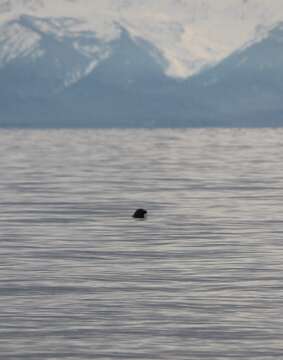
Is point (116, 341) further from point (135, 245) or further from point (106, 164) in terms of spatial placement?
point (106, 164)

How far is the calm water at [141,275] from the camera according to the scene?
32188 mm

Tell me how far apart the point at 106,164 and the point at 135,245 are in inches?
3136

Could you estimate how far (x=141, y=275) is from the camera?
4275cm

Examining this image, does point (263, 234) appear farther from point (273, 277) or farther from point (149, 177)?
point (149, 177)

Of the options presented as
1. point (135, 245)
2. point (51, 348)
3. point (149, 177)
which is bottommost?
point (51, 348)

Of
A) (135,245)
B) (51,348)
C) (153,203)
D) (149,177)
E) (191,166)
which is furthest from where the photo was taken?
(191,166)

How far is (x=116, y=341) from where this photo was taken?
32250 mm

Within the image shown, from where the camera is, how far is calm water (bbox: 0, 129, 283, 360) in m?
32.2

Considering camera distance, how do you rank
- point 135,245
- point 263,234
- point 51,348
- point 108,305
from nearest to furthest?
point 51,348, point 108,305, point 135,245, point 263,234

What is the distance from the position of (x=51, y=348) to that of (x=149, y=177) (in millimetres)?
73973

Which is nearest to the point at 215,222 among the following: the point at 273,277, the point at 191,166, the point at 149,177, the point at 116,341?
the point at 273,277

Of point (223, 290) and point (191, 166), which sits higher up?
point (191, 166)

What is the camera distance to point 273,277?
1651 inches

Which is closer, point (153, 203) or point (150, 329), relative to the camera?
point (150, 329)
